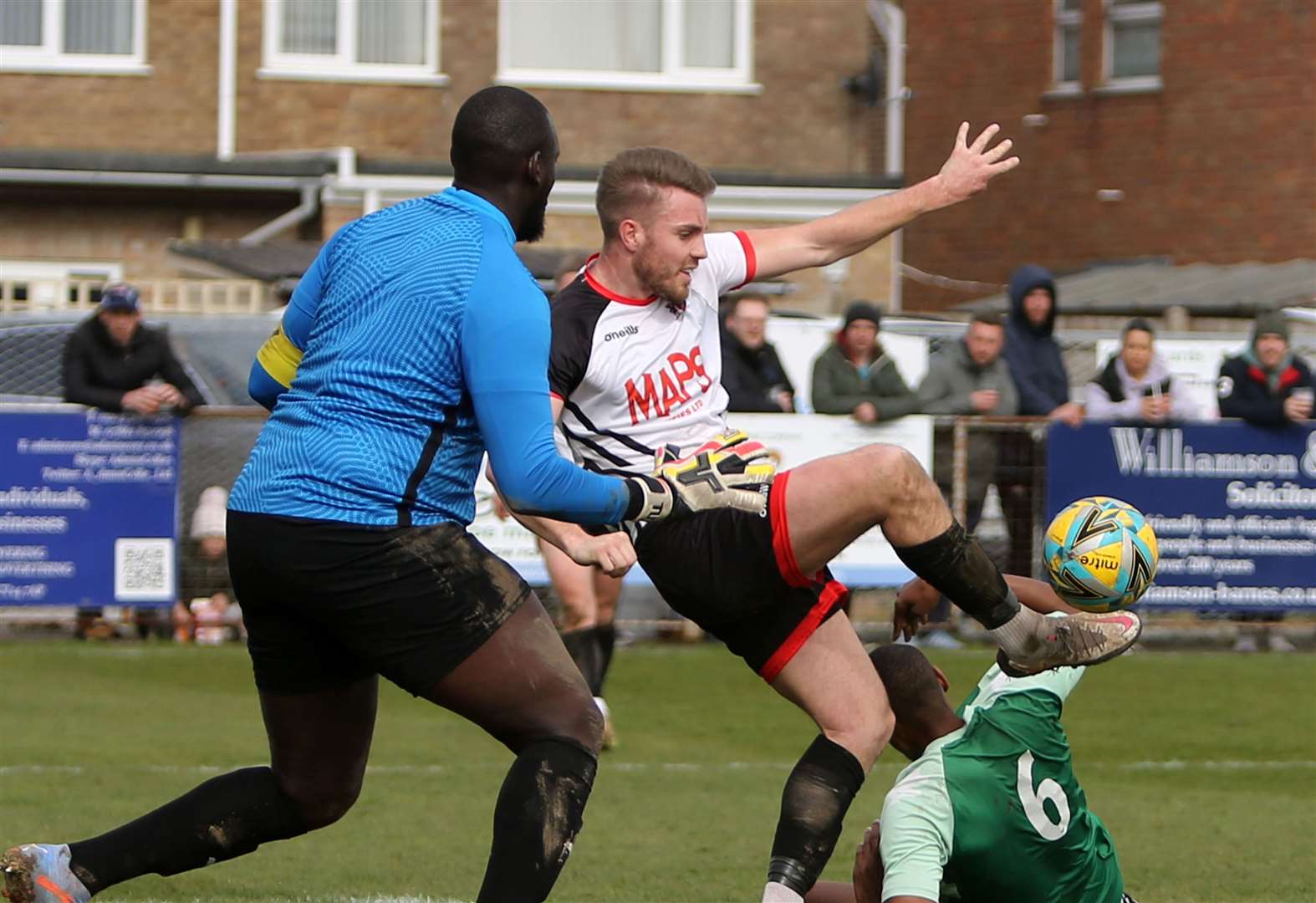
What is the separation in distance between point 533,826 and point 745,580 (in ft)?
3.87

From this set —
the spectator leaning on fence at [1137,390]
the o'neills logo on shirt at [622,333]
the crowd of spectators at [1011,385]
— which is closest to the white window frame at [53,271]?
the crowd of spectators at [1011,385]

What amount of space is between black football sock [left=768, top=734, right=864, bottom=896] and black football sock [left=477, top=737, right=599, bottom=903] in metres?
0.87

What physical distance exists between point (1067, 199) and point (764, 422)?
13.8m

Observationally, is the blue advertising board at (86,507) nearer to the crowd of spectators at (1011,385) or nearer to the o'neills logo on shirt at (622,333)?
the crowd of spectators at (1011,385)

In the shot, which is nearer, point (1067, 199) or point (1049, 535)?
point (1049, 535)

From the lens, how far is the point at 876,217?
618 centimetres

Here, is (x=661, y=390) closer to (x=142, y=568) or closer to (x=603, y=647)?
(x=603, y=647)

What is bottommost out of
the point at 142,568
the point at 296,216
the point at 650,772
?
the point at 650,772

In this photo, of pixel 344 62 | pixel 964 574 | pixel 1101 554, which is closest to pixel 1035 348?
pixel 1101 554

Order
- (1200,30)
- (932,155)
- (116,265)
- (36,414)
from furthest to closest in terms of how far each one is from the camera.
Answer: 1. (932,155)
2. (1200,30)
3. (116,265)
4. (36,414)

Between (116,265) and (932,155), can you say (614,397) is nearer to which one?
(116,265)

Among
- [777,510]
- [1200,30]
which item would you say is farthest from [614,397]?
[1200,30]

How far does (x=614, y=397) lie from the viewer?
5.88 metres

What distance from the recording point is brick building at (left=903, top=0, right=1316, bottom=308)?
79.0 ft
